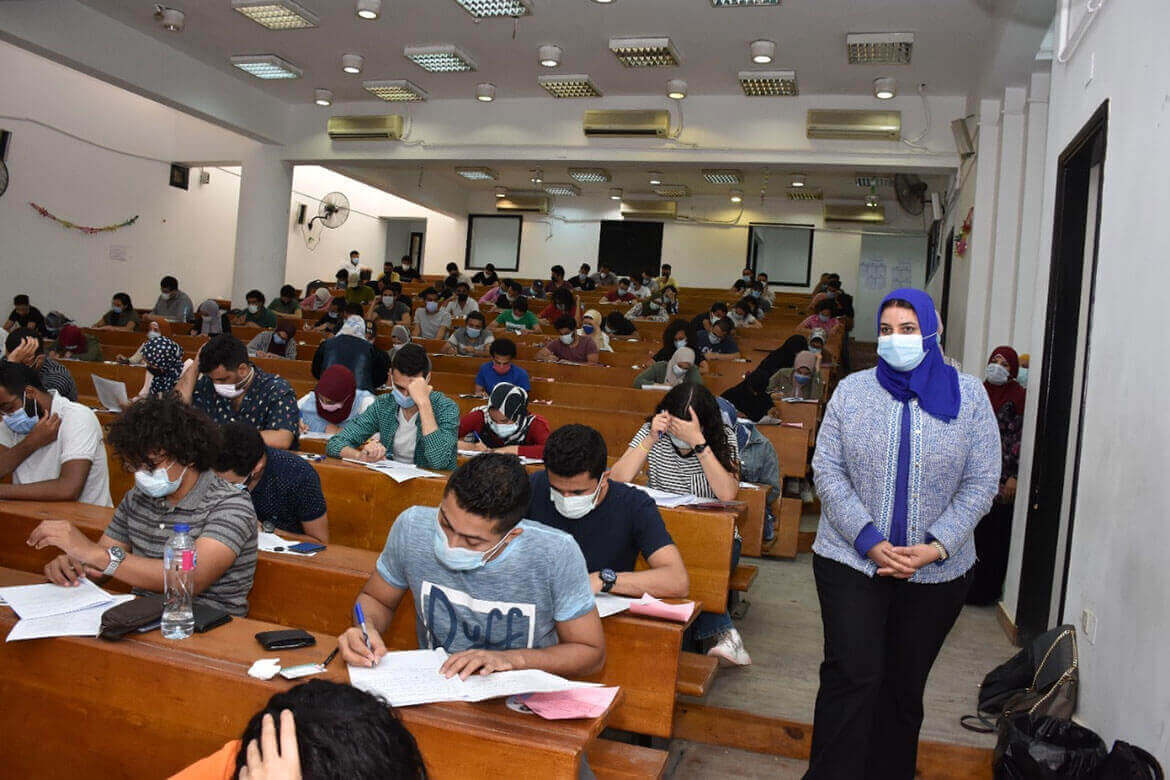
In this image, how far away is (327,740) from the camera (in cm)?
96

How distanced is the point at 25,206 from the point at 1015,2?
10709mm

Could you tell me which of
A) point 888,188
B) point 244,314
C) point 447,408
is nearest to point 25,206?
point 244,314

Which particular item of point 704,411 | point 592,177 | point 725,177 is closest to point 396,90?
point 592,177

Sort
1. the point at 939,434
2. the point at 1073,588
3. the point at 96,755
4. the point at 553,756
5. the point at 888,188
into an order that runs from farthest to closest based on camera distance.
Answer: the point at 888,188
the point at 1073,588
the point at 939,434
the point at 96,755
the point at 553,756

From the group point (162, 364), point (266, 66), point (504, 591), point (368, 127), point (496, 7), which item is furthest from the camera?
point (368, 127)

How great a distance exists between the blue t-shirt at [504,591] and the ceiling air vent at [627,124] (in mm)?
8475

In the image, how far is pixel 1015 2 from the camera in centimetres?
556

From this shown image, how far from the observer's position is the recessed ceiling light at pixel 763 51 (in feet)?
26.7

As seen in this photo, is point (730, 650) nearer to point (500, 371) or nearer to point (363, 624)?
point (363, 624)

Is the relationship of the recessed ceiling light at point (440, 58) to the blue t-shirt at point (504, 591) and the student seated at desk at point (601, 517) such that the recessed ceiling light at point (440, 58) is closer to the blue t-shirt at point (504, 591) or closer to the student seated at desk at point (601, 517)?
the student seated at desk at point (601, 517)

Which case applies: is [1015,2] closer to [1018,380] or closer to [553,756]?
[1018,380]

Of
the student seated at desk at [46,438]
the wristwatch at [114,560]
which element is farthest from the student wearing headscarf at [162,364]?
the wristwatch at [114,560]

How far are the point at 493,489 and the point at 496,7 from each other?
21.9 ft

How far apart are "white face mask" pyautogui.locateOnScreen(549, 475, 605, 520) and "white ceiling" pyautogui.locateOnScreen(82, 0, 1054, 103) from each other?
16.8ft
